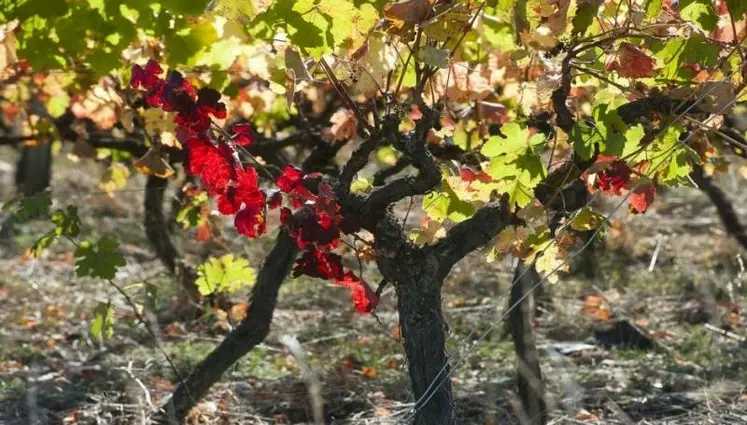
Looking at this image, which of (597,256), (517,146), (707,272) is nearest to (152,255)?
(597,256)

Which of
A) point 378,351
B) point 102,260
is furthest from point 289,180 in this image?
point 378,351

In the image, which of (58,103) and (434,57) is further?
(58,103)

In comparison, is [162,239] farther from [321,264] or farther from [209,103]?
[209,103]

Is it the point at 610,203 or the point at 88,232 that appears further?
the point at 88,232

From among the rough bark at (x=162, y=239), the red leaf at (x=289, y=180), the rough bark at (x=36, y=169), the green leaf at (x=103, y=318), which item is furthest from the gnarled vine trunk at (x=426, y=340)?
the rough bark at (x=36, y=169)

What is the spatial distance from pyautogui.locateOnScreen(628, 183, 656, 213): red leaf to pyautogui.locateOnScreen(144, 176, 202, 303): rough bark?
2870mm

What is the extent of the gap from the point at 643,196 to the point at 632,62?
0.40 meters

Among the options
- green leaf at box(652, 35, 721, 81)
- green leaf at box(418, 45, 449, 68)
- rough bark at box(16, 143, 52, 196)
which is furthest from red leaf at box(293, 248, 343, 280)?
rough bark at box(16, 143, 52, 196)

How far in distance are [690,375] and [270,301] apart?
177 centimetres

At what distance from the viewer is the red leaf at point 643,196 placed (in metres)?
2.75

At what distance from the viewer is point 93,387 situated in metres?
4.26

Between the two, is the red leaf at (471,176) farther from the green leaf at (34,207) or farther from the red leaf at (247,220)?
the green leaf at (34,207)

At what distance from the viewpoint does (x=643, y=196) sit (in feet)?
9.10

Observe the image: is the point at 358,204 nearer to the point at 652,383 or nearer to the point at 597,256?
the point at 652,383
